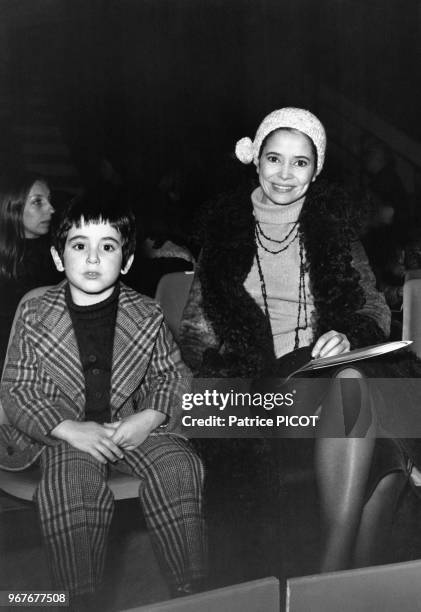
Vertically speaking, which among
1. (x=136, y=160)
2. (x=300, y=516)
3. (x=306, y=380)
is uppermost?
(x=136, y=160)

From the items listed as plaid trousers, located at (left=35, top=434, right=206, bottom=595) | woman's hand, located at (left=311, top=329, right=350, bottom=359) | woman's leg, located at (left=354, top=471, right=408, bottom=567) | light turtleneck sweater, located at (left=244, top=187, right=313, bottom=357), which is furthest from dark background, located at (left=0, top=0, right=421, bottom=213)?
woman's leg, located at (left=354, top=471, right=408, bottom=567)

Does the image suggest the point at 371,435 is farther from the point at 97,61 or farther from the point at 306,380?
the point at 97,61

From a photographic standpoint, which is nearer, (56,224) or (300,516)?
(56,224)

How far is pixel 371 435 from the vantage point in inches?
74.9

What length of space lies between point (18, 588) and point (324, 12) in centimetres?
156

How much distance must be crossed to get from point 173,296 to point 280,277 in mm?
264

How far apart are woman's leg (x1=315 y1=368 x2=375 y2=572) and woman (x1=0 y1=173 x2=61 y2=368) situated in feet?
2.44

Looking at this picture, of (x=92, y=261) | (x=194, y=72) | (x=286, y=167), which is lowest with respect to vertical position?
(x=92, y=261)

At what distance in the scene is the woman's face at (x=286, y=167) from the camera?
184cm

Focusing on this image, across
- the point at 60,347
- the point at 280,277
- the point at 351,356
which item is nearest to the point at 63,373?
the point at 60,347

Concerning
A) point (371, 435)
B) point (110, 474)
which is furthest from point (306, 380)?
point (110, 474)

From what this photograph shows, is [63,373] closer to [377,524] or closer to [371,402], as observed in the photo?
[371,402]

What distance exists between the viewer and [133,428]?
71.2 inches

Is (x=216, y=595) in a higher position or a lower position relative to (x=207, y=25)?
lower
